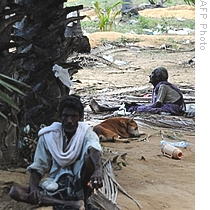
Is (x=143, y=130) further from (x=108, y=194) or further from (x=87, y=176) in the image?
(x=87, y=176)

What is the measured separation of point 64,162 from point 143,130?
408 centimetres

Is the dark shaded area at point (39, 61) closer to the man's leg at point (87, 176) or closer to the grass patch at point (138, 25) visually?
the man's leg at point (87, 176)

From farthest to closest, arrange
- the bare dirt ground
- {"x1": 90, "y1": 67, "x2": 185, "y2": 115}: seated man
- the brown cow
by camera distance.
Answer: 1. {"x1": 90, "y1": 67, "x2": 185, "y2": 115}: seated man
2. the brown cow
3. the bare dirt ground

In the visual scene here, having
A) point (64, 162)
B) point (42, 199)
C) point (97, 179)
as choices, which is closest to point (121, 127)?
point (64, 162)

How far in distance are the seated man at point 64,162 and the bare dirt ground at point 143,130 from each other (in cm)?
27

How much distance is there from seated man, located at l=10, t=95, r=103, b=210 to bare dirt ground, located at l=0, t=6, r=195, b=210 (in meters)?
0.27

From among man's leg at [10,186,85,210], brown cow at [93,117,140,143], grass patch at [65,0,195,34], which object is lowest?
grass patch at [65,0,195,34]

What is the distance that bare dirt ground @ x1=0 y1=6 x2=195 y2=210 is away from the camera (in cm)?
439

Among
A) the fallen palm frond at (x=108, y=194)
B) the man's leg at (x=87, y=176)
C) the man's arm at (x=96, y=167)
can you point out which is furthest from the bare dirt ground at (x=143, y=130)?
the man's arm at (x=96, y=167)

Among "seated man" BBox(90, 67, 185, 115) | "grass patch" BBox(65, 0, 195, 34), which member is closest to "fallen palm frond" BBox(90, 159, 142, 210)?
"seated man" BBox(90, 67, 185, 115)

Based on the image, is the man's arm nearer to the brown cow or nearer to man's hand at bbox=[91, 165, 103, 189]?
man's hand at bbox=[91, 165, 103, 189]

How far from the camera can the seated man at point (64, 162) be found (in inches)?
139
